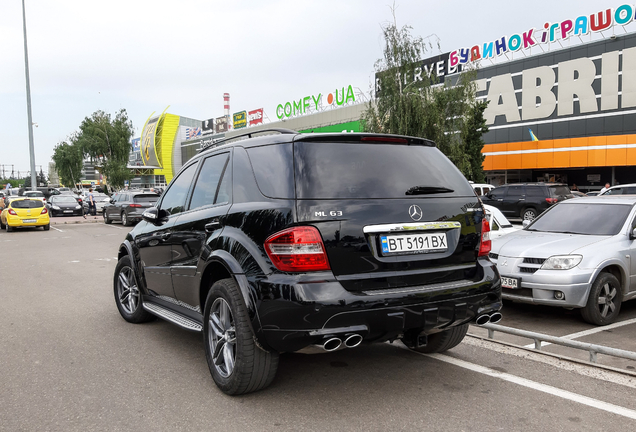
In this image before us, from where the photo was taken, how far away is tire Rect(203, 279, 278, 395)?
128 inches

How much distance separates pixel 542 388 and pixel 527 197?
64.8ft

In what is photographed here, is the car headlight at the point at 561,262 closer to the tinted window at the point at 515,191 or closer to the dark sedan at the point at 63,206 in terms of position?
the tinted window at the point at 515,191

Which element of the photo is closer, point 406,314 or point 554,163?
point 406,314

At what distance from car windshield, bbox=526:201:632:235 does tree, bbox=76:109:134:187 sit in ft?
181

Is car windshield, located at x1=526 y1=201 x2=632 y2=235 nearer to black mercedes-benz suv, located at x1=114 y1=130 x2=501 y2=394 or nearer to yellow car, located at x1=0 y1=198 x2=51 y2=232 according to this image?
black mercedes-benz suv, located at x1=114 y1=130 x2=501 y2=394

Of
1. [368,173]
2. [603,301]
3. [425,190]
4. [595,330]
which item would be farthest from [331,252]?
[603,301]

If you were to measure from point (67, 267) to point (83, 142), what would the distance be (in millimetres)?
50593

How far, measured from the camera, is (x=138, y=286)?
530 cm

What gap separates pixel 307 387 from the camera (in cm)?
365

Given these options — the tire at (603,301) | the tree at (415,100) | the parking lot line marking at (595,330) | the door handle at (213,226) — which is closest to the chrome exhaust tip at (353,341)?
the door handle at (213,226)

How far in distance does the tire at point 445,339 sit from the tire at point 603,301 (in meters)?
2.21

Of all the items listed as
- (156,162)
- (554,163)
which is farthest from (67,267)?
(156,162)

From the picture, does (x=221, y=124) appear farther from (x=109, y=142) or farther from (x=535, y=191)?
(x=535, y=191)

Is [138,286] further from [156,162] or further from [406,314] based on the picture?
[156,162]
